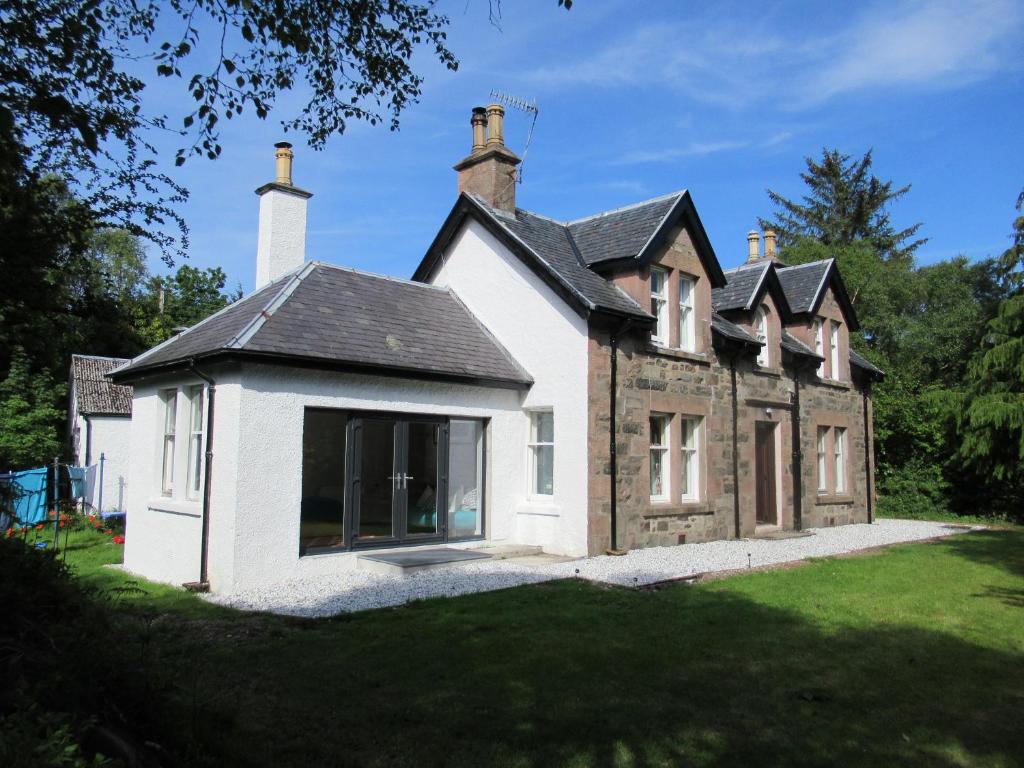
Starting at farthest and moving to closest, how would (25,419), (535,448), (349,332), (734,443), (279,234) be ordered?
(25,419), (734,443), (279,234), (535,448), (349,332)

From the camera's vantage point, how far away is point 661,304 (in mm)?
15969

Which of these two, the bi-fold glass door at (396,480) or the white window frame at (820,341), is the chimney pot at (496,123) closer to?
the bi-fold glass door at (396,480)

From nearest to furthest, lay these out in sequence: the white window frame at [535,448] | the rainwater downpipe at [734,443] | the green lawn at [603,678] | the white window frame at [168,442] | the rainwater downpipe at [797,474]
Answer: the green lawn at [603,678] → the white window frame at [168,442] → the white window frame at [535,448] → the rainwater downpipe at [734,443] → the rainwater downpipe at [797,474]

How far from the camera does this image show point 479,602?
9.52 m

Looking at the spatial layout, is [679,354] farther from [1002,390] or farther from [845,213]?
[845,213]

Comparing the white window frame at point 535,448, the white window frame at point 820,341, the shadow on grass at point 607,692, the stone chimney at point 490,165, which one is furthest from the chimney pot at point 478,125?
the shadow on grass at point 607,692

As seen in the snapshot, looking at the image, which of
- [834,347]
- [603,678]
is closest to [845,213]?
[834,347]

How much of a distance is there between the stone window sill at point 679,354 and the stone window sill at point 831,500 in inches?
246

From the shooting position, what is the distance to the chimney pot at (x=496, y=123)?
17062mm

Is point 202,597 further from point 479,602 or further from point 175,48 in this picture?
point 175,48

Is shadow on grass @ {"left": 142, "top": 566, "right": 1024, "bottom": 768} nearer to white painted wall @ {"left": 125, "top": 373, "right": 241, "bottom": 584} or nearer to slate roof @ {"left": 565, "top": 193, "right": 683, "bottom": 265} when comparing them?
white painted wall @ {"left": 125, "top": 373, "right": 241, "bottom": 584}

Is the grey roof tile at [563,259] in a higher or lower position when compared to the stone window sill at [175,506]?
higher

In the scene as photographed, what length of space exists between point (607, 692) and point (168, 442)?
9943mm

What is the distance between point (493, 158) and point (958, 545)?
12751 millimetres
